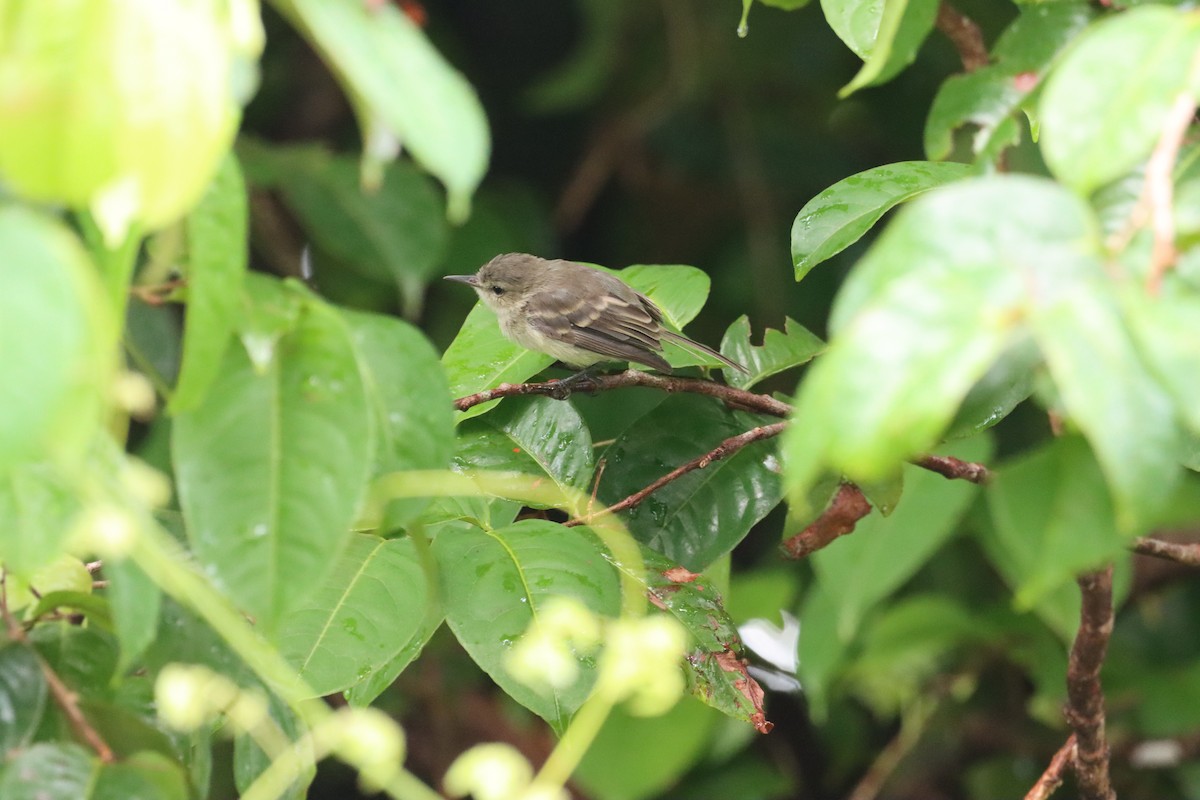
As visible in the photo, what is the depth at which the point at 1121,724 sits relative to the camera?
4027 millimetres

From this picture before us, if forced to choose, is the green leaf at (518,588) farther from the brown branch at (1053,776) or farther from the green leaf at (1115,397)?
the green leaf at (1115,397)

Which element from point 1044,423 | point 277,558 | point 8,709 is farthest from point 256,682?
point 1044,423

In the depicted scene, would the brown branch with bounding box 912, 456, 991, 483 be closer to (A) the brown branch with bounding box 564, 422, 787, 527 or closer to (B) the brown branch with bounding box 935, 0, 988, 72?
(A) the brown branch with bounding box 564, 422, 787, 527

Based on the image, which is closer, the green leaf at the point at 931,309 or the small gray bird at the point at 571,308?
the green leaf at the point at 931,309

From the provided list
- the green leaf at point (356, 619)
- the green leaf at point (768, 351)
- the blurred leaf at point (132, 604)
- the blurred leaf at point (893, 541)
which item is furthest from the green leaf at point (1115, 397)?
the blurred leaf at point (893, 541)

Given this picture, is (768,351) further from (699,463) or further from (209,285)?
(209,285)

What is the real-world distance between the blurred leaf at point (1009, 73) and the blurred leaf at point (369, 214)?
2.70m

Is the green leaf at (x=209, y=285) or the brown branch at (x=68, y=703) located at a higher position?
the green leaf at (x=209, y=285)

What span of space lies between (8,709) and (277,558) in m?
0.42

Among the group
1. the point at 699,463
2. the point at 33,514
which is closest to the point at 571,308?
the point at 699,463

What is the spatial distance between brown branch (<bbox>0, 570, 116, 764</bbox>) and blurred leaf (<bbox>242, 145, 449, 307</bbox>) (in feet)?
9.81

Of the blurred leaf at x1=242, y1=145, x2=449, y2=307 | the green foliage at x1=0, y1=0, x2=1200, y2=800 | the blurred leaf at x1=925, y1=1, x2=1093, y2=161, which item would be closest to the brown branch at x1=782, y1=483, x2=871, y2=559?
the green foliage at x1=0, y1=0, x2=1200, y2=800

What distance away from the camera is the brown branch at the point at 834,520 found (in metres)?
2.15

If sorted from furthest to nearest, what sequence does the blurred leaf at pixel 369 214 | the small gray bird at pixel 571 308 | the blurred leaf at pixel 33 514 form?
the blurred leaf at pixel 369 214, the small gray bird at pixel 571 308, the blurred leaf at pixel 33 514
